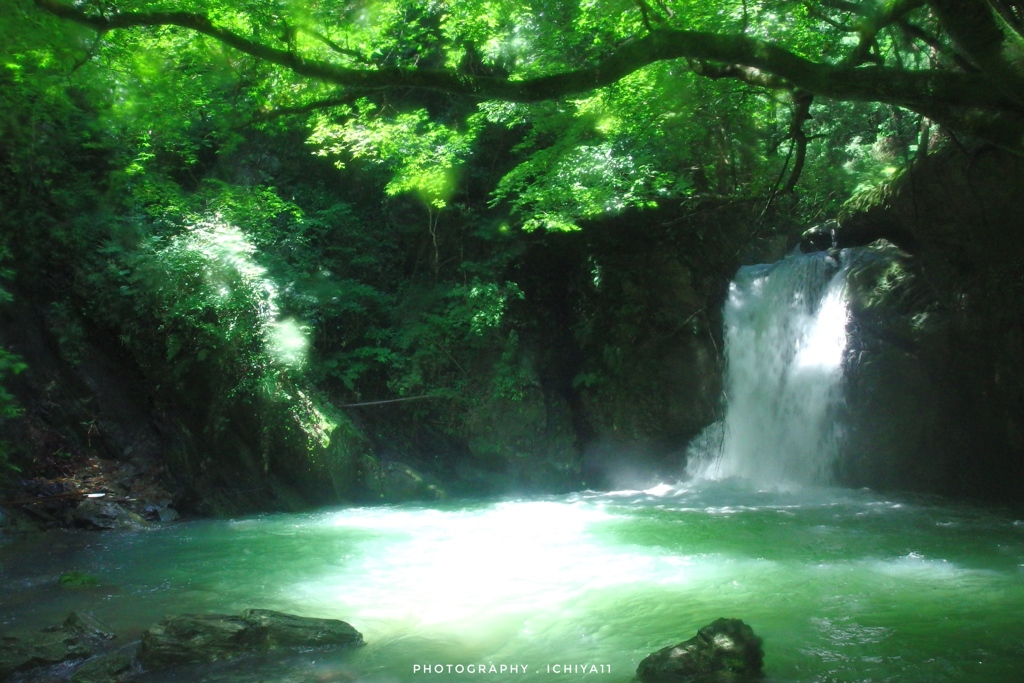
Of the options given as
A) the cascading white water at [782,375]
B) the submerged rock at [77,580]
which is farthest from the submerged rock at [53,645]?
the cascading white water at [782,375]

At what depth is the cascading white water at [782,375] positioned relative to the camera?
12.0 m

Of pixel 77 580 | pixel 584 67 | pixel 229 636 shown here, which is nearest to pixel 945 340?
pixel 584 67

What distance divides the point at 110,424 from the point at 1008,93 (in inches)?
501

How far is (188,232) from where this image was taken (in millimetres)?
11922

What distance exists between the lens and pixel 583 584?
6.48m

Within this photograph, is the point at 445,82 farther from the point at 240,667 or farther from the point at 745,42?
the point at 240,667

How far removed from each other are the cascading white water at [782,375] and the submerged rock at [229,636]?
8991 mm

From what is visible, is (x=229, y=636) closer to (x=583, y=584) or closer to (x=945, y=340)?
(x=583, y=584)

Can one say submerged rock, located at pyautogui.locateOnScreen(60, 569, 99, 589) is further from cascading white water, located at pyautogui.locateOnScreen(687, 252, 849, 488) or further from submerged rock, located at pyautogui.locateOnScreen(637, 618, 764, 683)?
cascading white water, located at pyautogui.locateOnScreen(687, 252, 849, 488)

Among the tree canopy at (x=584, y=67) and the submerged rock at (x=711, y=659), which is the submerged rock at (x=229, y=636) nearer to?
the submerged rock at (x=711, y=659)

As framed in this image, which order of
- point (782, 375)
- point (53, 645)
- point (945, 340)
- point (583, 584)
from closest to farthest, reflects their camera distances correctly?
point (53, 645) < point (583, 584) < point (945, 340) < point (782, 375)

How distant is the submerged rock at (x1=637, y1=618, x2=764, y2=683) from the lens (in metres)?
4.08

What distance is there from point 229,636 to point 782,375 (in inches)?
407

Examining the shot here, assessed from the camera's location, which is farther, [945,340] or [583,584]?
[945,340]
